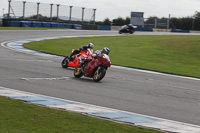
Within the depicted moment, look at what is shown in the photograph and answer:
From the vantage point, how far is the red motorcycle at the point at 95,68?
13.7m

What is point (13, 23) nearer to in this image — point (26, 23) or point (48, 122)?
point (26, 23)

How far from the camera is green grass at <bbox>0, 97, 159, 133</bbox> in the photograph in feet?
22.0

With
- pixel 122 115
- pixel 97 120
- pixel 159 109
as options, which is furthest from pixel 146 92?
pixel 97 120

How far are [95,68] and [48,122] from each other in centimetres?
687

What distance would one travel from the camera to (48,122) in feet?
23.7

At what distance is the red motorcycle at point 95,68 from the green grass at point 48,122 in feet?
17.4

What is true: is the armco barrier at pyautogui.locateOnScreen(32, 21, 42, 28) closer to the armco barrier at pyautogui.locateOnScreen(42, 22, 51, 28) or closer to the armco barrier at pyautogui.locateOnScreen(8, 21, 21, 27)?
the armco barrier at pyautogui.locateOnScreen(42, 22, 51, 28)

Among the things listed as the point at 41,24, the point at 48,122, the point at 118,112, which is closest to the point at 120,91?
the point at 118,112

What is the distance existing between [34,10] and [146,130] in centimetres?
4513

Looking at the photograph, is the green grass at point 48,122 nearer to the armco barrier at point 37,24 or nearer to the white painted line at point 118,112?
the white painted line at point 118,112

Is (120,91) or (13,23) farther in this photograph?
(13,23)

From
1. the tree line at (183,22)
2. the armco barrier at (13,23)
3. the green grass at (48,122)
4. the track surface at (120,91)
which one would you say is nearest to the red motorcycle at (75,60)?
the track surface at (120,91)

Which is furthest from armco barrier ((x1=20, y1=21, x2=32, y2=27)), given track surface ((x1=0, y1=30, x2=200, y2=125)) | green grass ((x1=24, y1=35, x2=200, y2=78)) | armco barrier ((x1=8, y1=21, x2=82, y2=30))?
track surface ((x1=0, y1=30, x2=200, y2=125))

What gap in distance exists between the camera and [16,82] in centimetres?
1212
